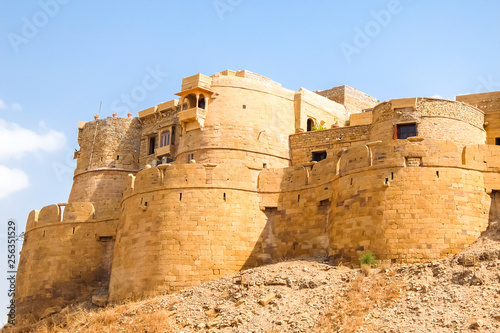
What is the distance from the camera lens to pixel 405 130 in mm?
27656

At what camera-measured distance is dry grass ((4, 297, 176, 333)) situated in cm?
2217

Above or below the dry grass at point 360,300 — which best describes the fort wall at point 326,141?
above

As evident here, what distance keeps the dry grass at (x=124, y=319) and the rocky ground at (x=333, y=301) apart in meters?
0.03

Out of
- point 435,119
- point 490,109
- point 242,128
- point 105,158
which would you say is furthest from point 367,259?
point 105,158

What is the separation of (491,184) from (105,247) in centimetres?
1524

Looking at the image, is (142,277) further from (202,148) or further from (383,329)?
(383,329)

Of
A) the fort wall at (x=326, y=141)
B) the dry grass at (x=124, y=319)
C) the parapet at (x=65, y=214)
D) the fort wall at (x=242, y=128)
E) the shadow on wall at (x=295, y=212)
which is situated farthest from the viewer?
the parapet at (x=65, y=214)

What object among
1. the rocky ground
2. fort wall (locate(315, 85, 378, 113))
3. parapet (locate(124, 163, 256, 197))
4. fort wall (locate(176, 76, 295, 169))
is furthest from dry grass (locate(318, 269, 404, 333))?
fort wall (locate(315, 85, 378, 113))

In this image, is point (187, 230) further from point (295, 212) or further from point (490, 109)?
point (490, 109)

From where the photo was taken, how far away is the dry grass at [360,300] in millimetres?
19312

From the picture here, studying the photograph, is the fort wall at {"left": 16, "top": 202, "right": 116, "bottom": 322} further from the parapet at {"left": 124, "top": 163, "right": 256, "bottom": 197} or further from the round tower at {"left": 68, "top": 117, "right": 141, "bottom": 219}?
the parapet at {"left": 124, "top": 163, "right": 256, "bottom": 197}

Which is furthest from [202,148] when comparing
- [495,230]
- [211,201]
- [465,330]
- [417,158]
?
[465,330]

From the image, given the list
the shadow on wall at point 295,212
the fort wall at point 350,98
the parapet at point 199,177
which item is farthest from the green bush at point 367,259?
the fort wall at point 350,98

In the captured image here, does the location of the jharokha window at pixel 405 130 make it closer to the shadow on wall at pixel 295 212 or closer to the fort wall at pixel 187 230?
the shadow on wall at pixel 295 212
